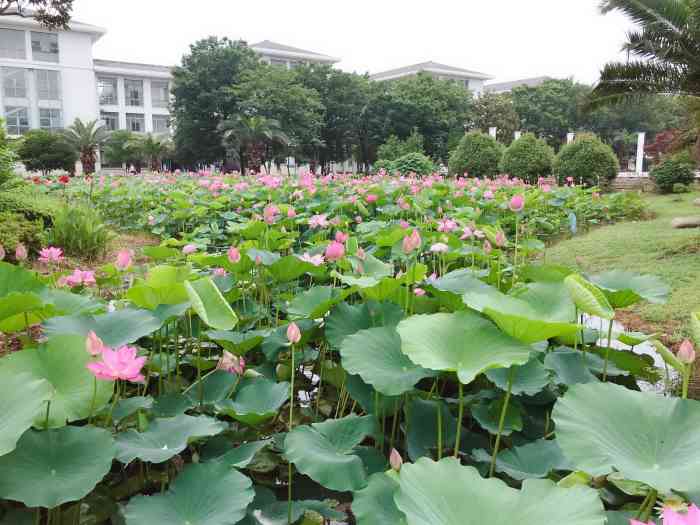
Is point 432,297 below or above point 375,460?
above

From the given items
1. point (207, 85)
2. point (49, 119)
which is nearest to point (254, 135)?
point (207, 85)

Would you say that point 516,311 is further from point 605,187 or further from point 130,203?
point 605,187

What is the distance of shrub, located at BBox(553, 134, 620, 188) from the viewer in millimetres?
11984

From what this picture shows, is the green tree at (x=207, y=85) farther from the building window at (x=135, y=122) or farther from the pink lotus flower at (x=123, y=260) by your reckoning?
the pink lotus flower at (x=123, y=260)

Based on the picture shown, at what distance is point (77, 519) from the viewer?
1.04 m

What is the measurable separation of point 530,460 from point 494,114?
34061 millimetres

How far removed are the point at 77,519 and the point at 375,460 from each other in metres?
0.57

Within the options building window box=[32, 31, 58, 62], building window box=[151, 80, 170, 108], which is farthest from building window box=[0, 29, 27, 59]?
building window box=[151, 80, 170, 108]

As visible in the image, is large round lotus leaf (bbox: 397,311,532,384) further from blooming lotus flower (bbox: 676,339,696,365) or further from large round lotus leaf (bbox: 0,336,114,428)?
large round lotus leaf (bbox: 0,336,114,428)

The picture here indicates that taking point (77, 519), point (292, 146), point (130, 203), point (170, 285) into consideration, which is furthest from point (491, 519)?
point (292, 146)

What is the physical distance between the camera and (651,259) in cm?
460

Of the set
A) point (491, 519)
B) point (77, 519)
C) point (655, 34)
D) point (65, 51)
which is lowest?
point (77, 519)

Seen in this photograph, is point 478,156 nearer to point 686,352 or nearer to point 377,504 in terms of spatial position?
point 686,352

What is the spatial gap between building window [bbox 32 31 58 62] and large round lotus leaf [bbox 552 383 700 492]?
39758 millimetres
